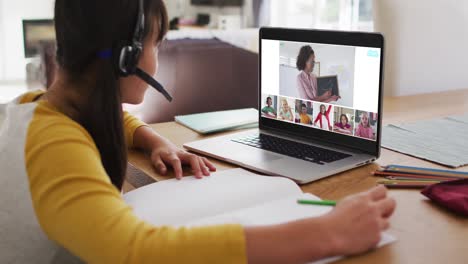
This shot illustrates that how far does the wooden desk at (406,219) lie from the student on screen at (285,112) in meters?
0.20

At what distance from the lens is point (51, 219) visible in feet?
Result: 2.16

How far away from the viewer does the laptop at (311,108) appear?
3.36ft

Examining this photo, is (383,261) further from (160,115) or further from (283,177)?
(160,115)

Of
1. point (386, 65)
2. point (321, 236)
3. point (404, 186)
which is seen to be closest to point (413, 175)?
point (404, 186)

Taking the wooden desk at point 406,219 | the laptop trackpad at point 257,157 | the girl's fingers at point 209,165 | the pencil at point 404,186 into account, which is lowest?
the wooden desk at point 406,219

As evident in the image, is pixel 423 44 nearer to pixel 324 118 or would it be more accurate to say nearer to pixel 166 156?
pixel 324 118

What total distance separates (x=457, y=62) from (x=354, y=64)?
1.17 meters

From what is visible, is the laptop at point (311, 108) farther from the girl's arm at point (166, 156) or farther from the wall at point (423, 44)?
the wall at point (423, 44)

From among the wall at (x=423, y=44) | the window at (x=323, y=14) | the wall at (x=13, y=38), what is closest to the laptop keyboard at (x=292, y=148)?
the wall at (x=423, y=44)

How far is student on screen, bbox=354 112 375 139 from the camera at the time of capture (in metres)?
1.05

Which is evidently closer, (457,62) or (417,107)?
(417,107)

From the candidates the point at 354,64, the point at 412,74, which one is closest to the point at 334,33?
the point at 354,64

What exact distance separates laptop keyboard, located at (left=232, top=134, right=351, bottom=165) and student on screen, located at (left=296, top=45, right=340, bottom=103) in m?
0.11

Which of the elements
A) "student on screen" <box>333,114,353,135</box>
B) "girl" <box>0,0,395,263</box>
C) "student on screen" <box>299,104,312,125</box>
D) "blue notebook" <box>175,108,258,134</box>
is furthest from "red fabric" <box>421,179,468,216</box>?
"blue notebook" <box>175,108,258,134</box>
